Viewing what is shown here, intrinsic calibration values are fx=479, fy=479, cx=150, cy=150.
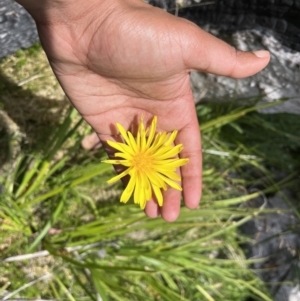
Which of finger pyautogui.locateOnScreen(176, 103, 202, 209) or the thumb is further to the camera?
finger pyautogui.locateOnScreen(176, 103, 202, 209)

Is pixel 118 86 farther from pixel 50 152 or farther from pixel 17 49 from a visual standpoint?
pixel 17 49

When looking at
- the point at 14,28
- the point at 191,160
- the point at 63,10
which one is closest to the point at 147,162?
the point at 191,160

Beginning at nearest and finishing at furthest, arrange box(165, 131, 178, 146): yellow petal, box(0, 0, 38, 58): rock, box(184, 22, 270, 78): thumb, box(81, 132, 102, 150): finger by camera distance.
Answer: box(184, 22, 270, 78): thumb
box(165, 131, 178, 146): yellow petal
box(0, 0, 38, 58): rock
box(81, 132, 102, 150): finger

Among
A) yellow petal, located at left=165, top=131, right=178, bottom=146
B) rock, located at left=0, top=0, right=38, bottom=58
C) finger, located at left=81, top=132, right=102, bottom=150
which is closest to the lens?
yellow petal, located at left=165, top=131, right=178, bottom=146

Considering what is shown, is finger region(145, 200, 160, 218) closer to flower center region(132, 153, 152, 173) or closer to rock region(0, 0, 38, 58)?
flower center region(132, 153, 152, 173)

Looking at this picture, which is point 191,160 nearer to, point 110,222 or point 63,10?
point 110,222

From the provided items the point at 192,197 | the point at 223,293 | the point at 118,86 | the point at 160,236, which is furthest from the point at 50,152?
the point at 223,293

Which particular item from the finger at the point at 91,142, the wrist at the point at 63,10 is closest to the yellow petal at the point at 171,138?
the wrist at the point at 63,10

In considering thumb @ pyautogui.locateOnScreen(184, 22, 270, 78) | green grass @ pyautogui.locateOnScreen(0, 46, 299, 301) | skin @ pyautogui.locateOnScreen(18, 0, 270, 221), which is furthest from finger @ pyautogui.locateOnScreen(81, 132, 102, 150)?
thumb @ pyautogui.locateOnScreen(184, 22, 270, 78)
